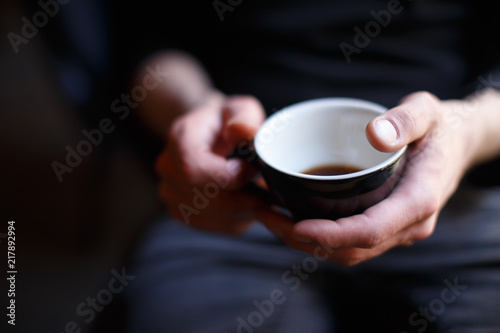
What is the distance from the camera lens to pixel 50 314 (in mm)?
1363

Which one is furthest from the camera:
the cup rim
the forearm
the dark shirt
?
the forearm

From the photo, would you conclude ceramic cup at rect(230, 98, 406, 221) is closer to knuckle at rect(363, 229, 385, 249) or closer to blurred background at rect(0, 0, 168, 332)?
knuckle at rect(363, 229, 385, 249)

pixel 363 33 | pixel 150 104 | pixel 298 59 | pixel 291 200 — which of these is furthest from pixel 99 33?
pixel 291 200

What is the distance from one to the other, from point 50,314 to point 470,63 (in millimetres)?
1422

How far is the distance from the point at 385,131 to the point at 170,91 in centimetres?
65

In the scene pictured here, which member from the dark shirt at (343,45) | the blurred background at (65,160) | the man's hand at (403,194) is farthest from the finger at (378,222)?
the blurred background at (65,160)

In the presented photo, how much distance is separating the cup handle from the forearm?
1.31ft

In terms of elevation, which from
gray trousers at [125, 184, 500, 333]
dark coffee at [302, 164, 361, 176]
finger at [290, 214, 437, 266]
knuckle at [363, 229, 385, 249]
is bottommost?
gray trousers at [125, 184, 500, 333]

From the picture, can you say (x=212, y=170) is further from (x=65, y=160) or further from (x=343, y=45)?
(x=65, y=160)

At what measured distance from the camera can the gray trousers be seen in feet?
2.11

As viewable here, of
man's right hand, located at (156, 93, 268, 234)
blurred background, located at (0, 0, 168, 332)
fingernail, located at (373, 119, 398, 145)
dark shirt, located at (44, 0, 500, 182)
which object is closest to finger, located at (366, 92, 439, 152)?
fingernail, located at (373, 119, 398, 145)

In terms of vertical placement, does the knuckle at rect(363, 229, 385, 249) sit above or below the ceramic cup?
below

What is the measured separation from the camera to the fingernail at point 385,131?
19.4 inches

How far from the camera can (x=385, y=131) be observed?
49 cm
